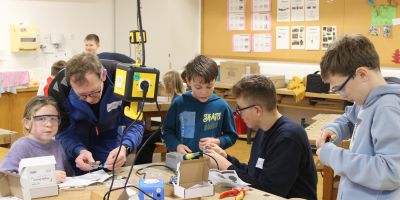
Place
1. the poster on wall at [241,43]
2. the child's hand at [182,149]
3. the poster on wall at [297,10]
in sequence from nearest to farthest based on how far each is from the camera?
the child's hand at [182,149]
the poster on wall at [297,10]
the poster on wall at [241,43]

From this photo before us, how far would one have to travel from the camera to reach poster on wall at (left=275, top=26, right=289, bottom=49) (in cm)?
726

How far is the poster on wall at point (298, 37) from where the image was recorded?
710cm

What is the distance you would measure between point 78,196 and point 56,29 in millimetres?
5890

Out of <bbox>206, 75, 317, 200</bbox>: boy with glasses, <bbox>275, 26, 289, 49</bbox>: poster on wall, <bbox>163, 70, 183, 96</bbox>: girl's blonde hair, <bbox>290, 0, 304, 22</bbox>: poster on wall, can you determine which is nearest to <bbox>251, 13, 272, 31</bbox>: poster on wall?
<bbox>275, 26, 289, 49</bbox>: poster on wall

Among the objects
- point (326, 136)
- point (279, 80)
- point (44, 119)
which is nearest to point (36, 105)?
point (44, 119)

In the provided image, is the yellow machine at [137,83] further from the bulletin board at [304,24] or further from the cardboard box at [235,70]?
the cardboard box at [235,70]

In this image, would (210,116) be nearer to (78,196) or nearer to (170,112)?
(170,112)

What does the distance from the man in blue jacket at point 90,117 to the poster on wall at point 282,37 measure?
4819 millimetres

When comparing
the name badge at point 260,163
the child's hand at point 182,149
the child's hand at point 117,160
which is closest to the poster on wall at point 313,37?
the child's hand at point 182,149

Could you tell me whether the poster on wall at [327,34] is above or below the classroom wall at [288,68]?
above

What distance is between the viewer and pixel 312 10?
6.98 meters

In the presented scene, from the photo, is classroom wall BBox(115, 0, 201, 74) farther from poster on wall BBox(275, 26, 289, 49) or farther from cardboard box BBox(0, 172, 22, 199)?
cardboard box BBox(0, 172, 22, 199)

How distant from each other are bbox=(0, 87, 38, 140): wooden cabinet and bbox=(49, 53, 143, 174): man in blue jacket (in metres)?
4.22

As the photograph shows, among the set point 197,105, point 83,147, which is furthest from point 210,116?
point 83,147
